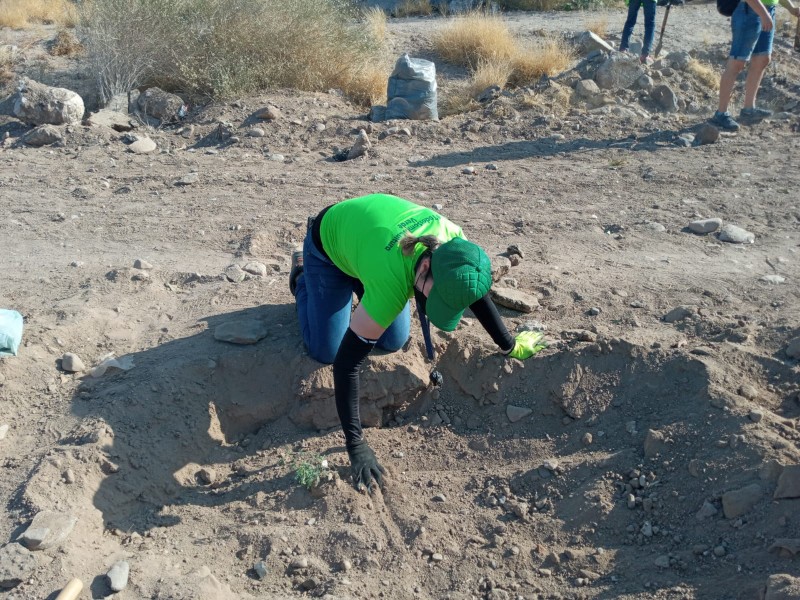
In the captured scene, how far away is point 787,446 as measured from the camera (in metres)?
3.31

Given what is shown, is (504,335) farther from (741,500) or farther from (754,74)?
(754,74)

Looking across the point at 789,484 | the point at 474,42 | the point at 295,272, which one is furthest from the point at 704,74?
the point at 789,484

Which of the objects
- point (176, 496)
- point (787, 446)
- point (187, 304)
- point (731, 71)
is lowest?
point (176, 496)

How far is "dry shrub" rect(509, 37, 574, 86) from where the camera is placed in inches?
374

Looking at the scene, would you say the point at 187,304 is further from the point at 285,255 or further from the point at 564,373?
the point at 564,373

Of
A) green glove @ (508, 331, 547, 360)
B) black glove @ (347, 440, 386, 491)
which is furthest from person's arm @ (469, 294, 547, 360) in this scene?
black glove @ (347, 440, 386, 491)

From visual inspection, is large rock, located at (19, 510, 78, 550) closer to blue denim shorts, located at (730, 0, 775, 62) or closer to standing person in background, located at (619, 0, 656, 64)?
blue denim shorts, located at (730, 0, 775, 62)

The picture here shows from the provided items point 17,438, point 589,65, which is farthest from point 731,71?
point 17,438

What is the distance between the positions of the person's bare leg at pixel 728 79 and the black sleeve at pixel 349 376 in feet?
17.4

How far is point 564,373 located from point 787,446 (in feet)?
3.39

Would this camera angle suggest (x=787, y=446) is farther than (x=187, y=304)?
No

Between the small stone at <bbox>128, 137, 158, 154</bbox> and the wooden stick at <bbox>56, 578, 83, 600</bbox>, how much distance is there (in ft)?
16.4

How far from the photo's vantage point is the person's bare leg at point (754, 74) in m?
7.29

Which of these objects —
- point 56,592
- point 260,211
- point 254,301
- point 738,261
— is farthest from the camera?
→ point 260,211
